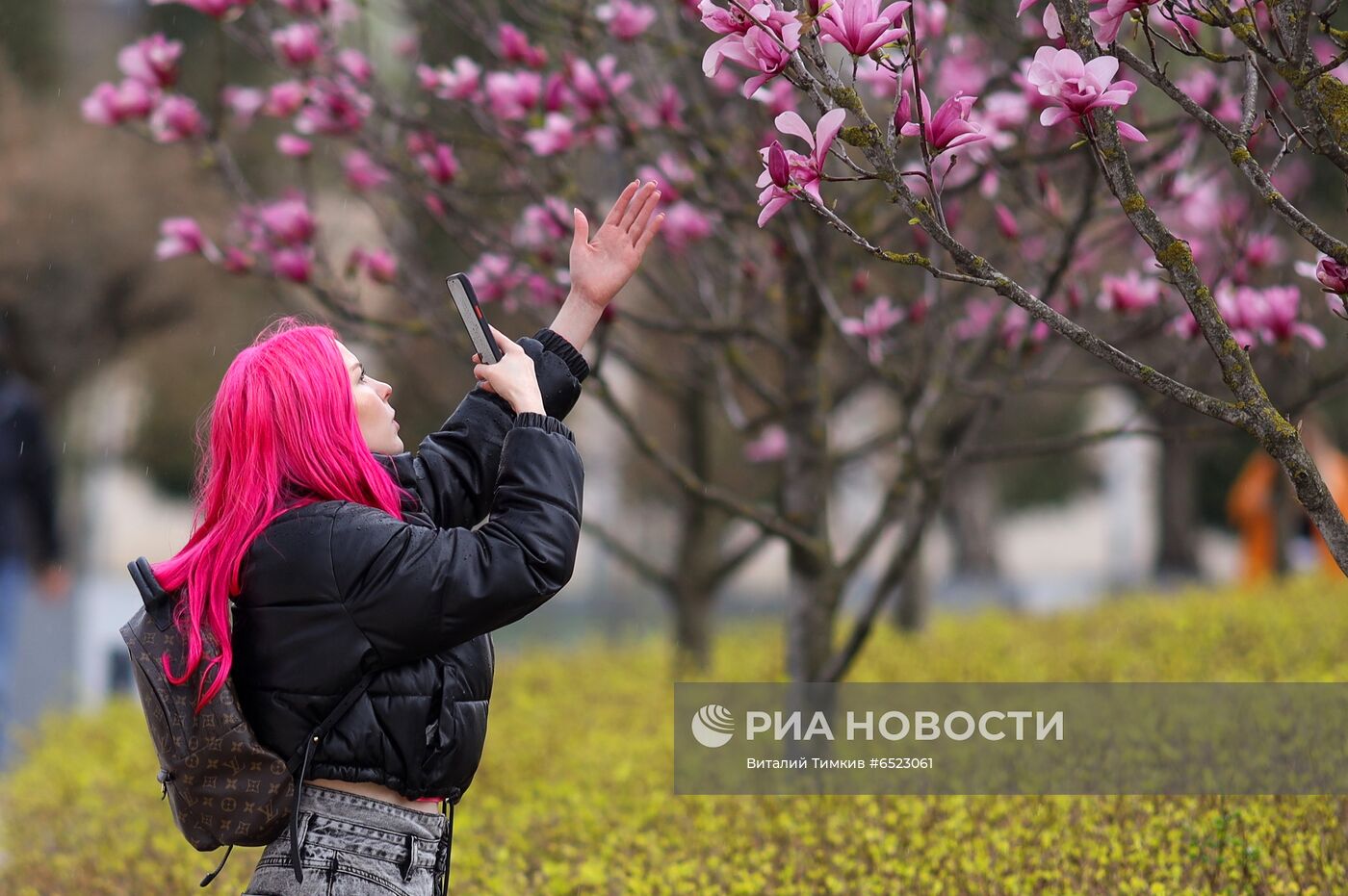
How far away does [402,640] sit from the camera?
2.35 m

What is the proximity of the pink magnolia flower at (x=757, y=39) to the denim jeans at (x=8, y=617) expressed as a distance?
5989 millimetres

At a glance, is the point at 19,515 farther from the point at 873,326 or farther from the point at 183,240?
the point at 873,326

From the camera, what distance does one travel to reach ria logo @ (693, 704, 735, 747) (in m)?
4.61

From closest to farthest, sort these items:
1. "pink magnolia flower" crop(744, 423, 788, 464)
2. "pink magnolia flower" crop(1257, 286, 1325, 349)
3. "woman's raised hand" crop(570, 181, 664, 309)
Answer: "woman's raised hand" crop(570, 181, 664, 309) → "pink magnolia flower" crop(1257, 286, 1325, 349) → "pink magnolia flower" crop(744, 423, 788, 464)

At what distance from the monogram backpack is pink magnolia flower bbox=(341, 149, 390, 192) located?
11.3ft

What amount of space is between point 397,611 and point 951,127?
131cm

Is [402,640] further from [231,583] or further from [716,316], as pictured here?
[716,316]

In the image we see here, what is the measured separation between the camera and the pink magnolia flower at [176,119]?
4840mm

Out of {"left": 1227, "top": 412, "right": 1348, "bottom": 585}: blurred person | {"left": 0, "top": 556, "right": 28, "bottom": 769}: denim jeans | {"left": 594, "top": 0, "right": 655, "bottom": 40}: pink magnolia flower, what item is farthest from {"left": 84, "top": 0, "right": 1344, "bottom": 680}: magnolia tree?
{"left": 1227, "top": 412, "right": 1348, "bottom": 585}: blurred person

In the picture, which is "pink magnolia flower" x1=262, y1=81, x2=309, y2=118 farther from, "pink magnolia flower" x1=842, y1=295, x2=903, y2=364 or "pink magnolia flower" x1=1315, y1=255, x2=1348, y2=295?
"pink magnolia flower" x1=1315, y1=255, x2=1348, y2=295

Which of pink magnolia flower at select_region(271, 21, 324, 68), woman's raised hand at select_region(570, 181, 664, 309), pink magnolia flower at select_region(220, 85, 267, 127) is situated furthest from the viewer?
pink magnolia flower at select_region(220, 85, 267, 127)

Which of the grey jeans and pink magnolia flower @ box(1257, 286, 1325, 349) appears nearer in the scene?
the grey jeans

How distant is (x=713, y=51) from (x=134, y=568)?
1370 mm

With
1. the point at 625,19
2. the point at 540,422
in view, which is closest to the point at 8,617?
the point at 625,19
